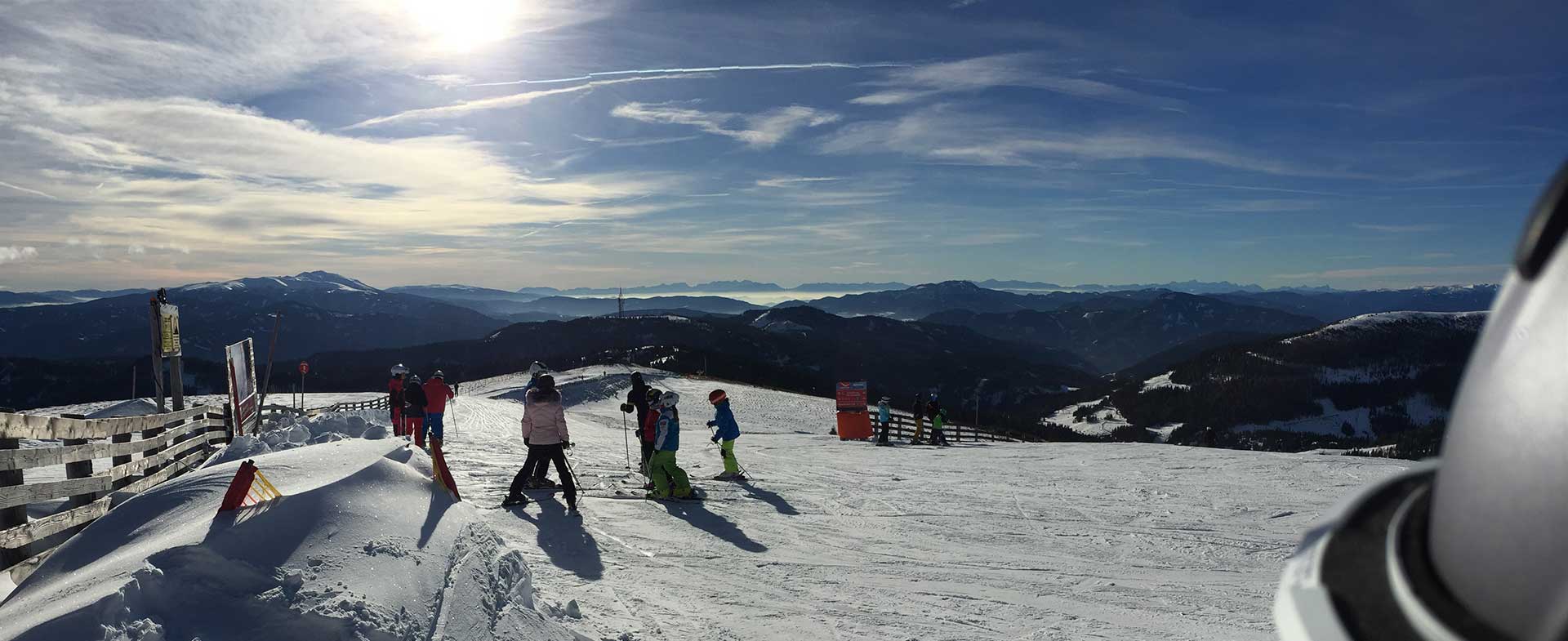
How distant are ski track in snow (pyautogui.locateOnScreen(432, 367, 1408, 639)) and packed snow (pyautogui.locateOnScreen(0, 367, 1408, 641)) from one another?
1.6 inches

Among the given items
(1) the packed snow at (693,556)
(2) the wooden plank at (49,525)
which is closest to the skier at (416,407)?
(1) the packed snow at (693,556)

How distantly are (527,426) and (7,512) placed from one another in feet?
17.1

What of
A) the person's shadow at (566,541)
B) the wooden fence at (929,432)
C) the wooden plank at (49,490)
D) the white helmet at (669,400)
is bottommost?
the wooden fence at (929,432)

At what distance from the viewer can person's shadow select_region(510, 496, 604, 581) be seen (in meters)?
7.82

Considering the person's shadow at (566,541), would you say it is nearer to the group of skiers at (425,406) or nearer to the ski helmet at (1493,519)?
the group of skiers at (425,406)

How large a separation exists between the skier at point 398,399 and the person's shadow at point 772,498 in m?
9.14

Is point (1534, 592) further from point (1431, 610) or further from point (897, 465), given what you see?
point (897, 465)

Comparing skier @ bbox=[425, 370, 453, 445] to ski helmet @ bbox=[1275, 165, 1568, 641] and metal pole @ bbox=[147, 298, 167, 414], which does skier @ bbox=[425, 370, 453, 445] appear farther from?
ski helmet @ bbox=[1275, 165, 1568, 641]

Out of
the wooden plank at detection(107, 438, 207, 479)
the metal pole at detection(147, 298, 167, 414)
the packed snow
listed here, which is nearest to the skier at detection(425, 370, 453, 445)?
Result: the packed snow

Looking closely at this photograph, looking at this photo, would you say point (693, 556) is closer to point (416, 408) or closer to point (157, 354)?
point (416, 408)

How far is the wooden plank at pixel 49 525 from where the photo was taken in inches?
243

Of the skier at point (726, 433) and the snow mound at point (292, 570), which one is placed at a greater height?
the snow mound at point (292, 570)

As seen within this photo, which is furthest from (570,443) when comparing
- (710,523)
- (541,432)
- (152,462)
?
(152,462)

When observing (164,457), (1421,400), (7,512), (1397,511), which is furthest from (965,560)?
(1421,400)
